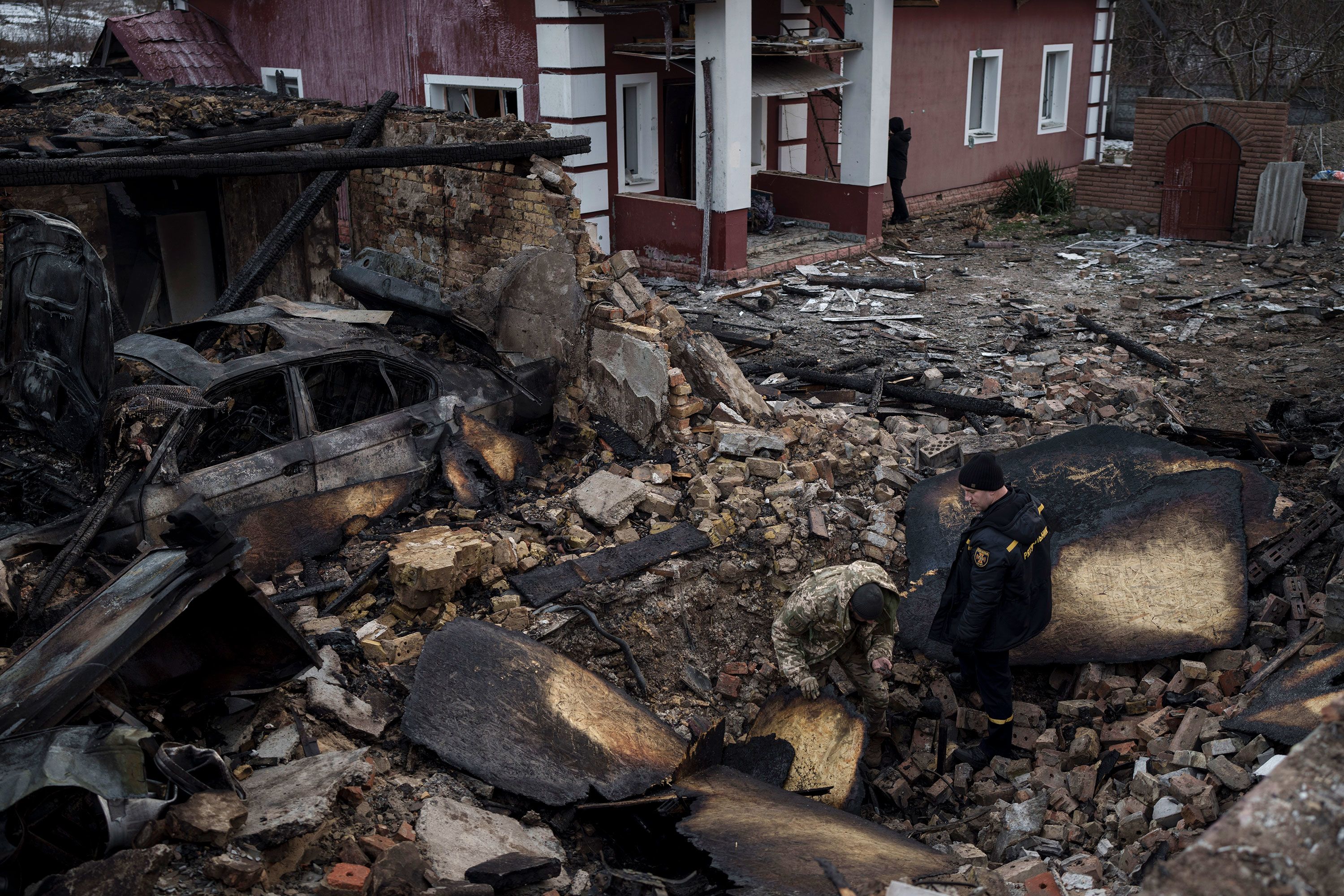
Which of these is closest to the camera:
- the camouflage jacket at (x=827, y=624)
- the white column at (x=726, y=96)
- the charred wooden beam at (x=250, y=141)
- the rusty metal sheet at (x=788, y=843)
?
the rusty metal sheet at (x=788, y=843)

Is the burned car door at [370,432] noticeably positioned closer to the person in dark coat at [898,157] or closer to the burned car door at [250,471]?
the burned car door at [250,471]

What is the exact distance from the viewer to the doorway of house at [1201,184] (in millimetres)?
15188

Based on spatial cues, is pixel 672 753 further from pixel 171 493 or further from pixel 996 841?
pixel 171 493

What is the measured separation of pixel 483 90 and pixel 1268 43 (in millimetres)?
16704

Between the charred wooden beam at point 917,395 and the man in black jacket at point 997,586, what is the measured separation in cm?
344

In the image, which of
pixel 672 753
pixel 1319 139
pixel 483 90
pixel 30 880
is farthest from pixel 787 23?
pixel 30 880

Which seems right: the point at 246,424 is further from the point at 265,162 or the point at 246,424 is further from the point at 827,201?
the point at 827,201

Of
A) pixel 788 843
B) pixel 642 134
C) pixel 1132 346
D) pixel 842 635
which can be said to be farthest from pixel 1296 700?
pixel 642 134

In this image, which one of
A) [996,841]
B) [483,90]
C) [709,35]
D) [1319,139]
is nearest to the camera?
[996,841]

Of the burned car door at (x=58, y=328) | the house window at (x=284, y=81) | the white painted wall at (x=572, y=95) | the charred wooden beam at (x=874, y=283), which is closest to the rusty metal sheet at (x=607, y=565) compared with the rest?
the burned car door at (x=58, y=328)

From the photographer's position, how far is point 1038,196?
58.6 ft

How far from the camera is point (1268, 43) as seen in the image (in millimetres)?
21438

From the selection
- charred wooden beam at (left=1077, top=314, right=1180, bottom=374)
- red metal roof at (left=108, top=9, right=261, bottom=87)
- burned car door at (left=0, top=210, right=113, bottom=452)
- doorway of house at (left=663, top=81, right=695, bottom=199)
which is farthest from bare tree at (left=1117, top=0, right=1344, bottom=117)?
burned car door at (left=0, top=210, right=113, bottom=452)

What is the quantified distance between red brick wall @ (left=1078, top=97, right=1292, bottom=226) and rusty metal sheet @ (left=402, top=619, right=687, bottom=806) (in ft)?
45.8
